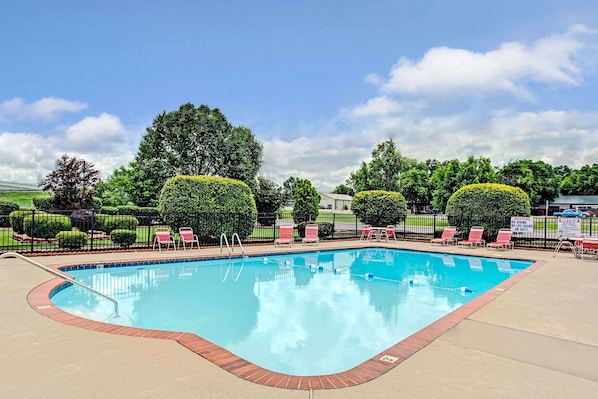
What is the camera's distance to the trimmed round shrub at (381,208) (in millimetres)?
22766

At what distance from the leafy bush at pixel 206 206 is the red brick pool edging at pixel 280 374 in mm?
9746

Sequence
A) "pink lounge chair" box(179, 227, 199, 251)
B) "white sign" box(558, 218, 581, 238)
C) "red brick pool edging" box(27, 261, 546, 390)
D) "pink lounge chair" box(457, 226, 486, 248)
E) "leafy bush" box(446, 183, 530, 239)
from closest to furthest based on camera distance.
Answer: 1. "red brick pool edging" box(27, 261, 546, 390)
2. "white sign" box(558, 218, 581, 238)
3. "pink lounge chair" box(179, 227, 199, 251)
4. "pink lounge chair" box(457, 226, 486, 248)
5. "leafy bush" box(446, 183, 530, 239)

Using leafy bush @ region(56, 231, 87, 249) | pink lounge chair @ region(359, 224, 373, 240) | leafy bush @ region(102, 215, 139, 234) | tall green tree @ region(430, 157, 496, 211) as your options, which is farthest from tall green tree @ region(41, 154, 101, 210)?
tall green tree @ region(430, 157, 496, 211)

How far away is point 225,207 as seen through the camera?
55.9ft

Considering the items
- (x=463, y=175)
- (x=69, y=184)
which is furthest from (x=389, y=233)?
(x=463, y=175)

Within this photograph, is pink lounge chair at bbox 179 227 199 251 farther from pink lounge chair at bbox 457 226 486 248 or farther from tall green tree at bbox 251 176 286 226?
tall green tree at bbox 251 176 286 226

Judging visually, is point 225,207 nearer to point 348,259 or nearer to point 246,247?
point 246,247

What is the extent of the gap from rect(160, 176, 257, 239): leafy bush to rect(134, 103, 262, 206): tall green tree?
711 inches

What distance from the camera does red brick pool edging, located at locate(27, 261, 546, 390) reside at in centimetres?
330

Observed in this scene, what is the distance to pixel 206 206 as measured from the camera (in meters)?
16.5

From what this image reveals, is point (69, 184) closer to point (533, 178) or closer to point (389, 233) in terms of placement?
point (389, 233)

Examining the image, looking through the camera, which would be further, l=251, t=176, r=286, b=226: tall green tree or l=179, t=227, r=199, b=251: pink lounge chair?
l=251, t=176, r=286, b=226: tall green tree

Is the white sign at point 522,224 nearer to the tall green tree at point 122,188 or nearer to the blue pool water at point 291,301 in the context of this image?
the blue pool water at point 291,301

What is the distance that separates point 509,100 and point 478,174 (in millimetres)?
35289
